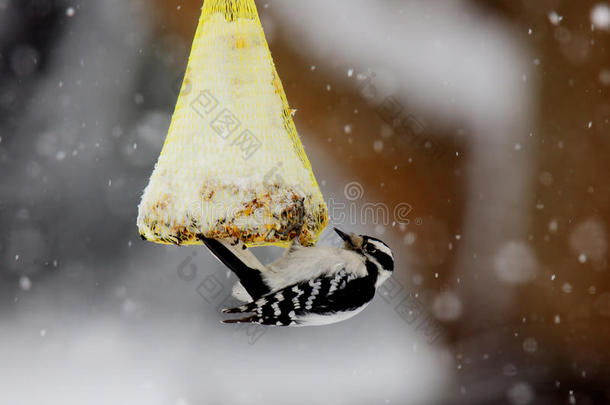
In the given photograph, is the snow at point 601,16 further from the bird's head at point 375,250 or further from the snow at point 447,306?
the bird's head at point 375,250

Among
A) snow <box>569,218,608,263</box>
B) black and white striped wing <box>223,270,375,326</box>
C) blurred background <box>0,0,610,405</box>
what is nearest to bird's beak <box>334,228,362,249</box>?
black and white striped wing <box>223,270,375,326</box>

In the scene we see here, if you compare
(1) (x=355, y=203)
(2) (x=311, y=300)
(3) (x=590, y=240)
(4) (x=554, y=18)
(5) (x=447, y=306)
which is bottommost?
(5) (x=447, y=306)

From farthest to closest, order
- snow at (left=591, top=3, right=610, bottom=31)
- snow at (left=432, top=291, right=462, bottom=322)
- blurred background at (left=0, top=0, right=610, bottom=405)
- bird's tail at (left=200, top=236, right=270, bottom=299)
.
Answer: snow at (left=432, top=291, right=462, bottom=322) → blurred background at (left=0, top=0, right=610, bottom=405) → snow at (left=591, top=3, right=610, bottom=31) → bird's tail at (left=200, top=236, right=270, bottom=299)

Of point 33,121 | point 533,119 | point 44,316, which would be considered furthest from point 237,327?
point 533,119

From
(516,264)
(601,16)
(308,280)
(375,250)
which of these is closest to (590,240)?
(516,264)

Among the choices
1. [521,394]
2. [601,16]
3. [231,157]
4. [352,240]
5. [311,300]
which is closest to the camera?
[231,157]

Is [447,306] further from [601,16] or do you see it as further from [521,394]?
[601,16]

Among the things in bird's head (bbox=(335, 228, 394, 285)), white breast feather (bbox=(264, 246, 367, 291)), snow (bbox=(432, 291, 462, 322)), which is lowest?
snow (bbox=(432, 291, 462, 322))

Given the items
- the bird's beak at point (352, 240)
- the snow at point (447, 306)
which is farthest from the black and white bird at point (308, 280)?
the snow at point (447, 306)

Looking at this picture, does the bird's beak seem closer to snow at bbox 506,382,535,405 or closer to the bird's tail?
the bird's tail
